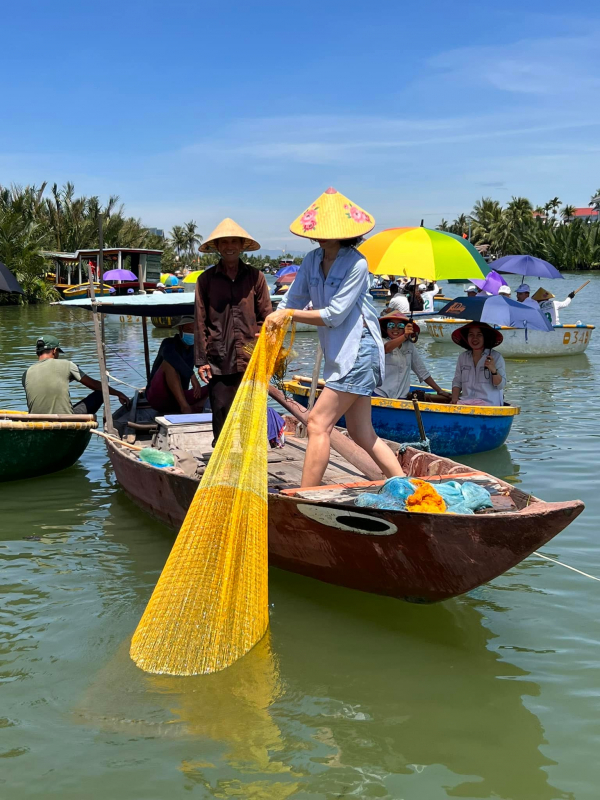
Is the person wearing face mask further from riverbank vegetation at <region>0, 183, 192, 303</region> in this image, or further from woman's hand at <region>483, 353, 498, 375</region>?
riverbank vegetation at <region>0, 183, 192, 303</region>

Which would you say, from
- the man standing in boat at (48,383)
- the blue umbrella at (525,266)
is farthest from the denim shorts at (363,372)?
the blue umbrella at (525,266)

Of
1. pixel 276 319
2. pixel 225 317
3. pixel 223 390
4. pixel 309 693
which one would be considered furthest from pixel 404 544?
pixel 225 317

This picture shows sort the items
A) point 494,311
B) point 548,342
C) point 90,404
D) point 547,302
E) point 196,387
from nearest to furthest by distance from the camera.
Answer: point 196,387 → point 90,404 → point 494,311 → point 548,342 → point 547,302

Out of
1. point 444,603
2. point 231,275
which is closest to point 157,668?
point 444,603

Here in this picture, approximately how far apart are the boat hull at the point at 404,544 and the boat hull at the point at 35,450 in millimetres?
3503

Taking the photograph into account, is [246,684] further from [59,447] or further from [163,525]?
[59,447]

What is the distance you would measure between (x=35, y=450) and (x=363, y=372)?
436 cm

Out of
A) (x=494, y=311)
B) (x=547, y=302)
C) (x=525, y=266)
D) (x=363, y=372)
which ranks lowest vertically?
(x=363, y=372)

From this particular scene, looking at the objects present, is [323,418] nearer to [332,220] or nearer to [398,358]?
[332,220]

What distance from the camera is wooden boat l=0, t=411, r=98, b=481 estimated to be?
7.60m

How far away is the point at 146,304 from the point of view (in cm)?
717

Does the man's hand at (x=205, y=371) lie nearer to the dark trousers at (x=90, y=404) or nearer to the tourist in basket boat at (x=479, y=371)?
the dark trousers at (x=90, y=404)

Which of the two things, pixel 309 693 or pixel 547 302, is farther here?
pixel 547 302

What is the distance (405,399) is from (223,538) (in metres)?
5.22
